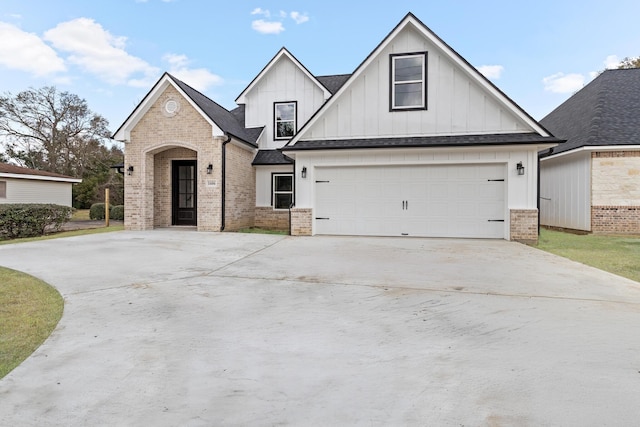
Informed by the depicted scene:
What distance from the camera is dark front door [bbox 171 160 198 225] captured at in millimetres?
15133

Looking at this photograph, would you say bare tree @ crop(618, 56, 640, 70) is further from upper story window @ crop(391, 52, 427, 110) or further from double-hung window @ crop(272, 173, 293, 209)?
double-hung window @ crop(272, 173, 293, 209)

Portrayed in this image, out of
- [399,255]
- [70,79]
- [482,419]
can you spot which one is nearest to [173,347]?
[482,419]

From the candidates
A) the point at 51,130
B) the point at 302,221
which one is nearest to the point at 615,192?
the point at 302,221

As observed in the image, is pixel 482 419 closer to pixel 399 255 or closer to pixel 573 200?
pixel 399 255

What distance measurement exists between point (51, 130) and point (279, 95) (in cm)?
2751

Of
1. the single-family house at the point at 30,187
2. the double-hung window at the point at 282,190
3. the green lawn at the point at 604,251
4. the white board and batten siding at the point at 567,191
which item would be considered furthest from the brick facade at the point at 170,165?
the white board and batten siding at the point at 567,191

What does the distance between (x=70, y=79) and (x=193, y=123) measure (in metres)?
25.8

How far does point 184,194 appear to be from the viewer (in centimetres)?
1530

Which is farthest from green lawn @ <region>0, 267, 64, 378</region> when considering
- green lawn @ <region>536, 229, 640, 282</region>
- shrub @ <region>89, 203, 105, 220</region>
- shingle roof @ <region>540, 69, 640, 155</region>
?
shrub @ <region>89, 203, 105, 220</region>

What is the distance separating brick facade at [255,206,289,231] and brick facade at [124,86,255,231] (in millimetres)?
1198

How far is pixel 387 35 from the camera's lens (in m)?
11.5

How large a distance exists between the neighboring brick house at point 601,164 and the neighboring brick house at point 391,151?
8.28 feet

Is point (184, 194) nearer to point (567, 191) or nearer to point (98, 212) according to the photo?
point (98, 212)

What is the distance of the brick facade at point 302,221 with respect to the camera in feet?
40.0
